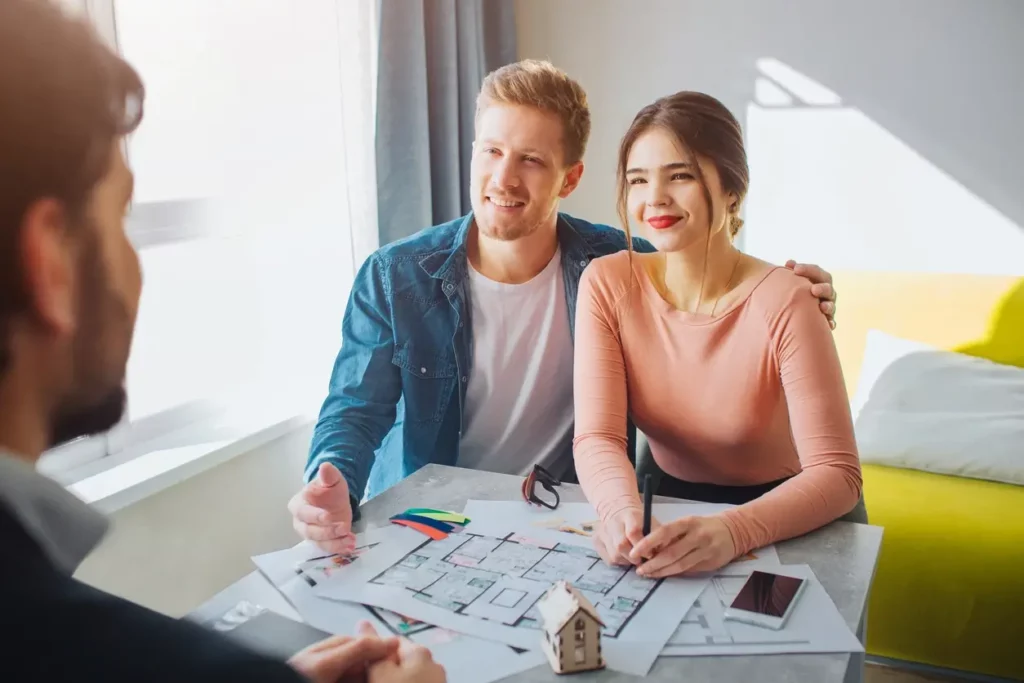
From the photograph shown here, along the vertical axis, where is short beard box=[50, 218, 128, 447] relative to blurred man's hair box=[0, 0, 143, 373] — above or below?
below

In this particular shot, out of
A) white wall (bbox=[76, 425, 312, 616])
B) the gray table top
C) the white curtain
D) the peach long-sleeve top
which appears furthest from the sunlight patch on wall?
the gray table top

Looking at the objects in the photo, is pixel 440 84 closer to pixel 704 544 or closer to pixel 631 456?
pixel 631 456

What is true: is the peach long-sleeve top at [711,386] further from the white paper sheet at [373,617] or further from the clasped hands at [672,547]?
the white paper sheet at [373,617]

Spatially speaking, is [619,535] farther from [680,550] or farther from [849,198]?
[849,198]

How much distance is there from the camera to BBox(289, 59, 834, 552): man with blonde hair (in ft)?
5.32

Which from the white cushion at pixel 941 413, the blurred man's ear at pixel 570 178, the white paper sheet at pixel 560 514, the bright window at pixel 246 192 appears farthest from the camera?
the white cushion at pixel 941 413

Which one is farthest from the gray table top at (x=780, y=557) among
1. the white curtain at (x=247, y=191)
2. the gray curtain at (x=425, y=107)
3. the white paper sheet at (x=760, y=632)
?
the gray curtain at (x=425, y=107)

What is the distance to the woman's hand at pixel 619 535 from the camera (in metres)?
1.07

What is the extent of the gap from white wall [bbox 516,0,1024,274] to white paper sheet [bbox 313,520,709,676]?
6.93 ft

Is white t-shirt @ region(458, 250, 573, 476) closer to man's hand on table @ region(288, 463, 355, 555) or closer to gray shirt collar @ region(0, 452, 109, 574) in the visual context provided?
man's hand on table @ region(288, 463, 355, 555)

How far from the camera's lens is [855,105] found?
110 inches

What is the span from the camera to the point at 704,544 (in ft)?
3.46

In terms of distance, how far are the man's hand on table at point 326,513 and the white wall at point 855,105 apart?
222 centimetres

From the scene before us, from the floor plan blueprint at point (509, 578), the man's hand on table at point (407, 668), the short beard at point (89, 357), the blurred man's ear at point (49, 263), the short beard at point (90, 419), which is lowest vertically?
the floor plan blueprint at point (509, 578)
